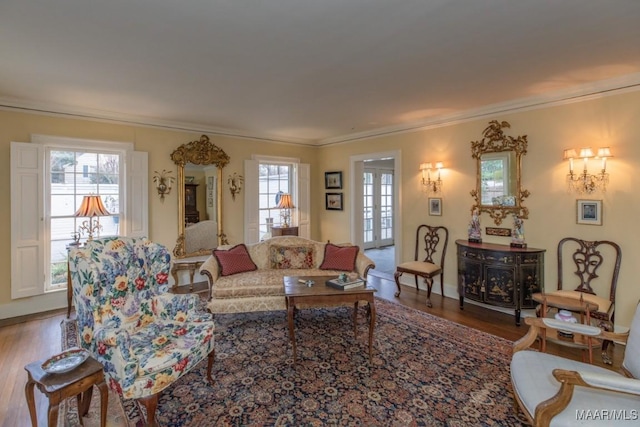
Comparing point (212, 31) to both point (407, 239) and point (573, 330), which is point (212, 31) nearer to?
point (573, 330)

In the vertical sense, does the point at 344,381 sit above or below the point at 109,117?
below

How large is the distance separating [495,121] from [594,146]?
3.62ft

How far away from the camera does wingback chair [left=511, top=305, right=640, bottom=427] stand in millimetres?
1501

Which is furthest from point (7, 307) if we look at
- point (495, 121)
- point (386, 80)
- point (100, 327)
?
point (495, 121)

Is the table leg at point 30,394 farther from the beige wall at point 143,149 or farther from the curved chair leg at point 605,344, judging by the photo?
the curved chair leg at point 605,344

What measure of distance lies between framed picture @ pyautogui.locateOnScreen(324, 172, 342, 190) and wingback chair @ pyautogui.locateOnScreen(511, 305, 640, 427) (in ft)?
15.8

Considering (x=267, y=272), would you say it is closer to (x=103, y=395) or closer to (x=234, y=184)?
(x=234, y=184)

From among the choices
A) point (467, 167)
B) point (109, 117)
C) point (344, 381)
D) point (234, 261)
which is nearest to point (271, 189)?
point (234, 261)

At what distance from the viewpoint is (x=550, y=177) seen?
3771 millimetres

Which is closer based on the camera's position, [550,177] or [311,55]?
[311,55]

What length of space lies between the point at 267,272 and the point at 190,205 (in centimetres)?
207

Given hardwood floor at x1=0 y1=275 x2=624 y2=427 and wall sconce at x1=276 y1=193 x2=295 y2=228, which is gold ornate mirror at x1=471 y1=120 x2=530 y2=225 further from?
wall sconce at x1=276 y1=193 x2=295 y2=228

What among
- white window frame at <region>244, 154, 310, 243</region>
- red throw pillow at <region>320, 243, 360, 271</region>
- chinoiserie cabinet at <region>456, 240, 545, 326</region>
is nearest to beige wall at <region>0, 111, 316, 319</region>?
white window frame at <region>244, 154, 310, 243</region>

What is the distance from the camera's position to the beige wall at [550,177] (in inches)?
128
